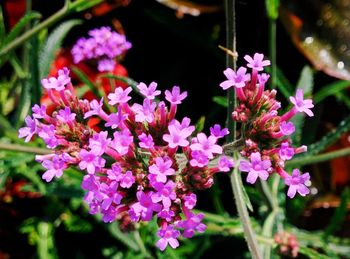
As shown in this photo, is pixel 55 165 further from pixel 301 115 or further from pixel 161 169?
pixel 301 115

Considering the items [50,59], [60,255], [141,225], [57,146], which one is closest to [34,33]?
[50,59]

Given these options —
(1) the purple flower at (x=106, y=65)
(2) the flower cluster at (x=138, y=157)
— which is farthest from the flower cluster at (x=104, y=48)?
(2) the flower cluster at (x=138, y=157)

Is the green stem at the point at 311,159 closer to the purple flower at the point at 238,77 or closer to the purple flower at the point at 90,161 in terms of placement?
the purple flower at the point at 238,77

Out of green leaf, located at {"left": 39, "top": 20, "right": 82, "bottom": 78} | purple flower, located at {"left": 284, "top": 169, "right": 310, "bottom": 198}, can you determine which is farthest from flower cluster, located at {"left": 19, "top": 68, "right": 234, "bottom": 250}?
green leaf, located at {"left": 39, "top": 20, "right": 82, "bottom": 78}

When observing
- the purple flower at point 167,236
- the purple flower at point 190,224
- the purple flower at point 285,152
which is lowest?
the purple flower at point 167,236

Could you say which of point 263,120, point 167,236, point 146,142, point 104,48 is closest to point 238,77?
point 263,120

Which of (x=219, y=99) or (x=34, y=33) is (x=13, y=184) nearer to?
(x=34, y=33)

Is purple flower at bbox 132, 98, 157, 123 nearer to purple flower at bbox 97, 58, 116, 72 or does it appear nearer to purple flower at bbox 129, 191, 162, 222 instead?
purple flower at bbox 129, 191, 162, 222
